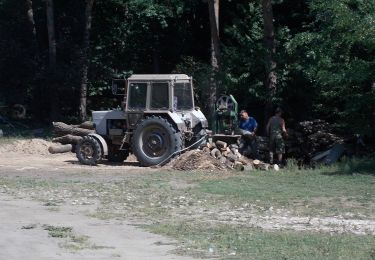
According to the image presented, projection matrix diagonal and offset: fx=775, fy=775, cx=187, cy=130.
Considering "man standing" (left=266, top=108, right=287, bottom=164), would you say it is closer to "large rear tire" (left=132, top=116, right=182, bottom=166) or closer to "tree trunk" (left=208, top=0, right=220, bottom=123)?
"large rear tire" (left=132, top=116, right=182, bottom=166)

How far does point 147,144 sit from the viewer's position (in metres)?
22.4

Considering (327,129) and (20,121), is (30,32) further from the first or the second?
(327,129)

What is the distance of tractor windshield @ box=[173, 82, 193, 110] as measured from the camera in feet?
73.9

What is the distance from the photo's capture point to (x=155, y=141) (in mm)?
22359

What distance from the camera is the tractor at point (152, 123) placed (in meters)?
22.2

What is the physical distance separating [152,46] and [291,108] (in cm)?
1090

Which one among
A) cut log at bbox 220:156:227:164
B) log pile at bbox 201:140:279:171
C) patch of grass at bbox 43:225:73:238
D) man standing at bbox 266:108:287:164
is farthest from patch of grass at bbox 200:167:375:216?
patch of grass at bbox 43:225:73:238

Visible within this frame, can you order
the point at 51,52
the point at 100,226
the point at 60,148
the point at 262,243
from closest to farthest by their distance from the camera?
1. the point at 262,243
2. the point at 100,226
3. the point at 60,148
4. the point at 51,52

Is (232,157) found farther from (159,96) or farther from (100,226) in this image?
(100,226)

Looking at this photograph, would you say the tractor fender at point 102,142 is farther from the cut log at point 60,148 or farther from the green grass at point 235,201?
the cut log at point 60,148

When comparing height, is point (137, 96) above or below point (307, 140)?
above

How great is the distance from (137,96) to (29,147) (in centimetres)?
713

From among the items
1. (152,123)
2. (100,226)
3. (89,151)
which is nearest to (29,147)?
(89,151)

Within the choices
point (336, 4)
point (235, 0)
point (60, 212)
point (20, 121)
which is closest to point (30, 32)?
point (20, 121)
